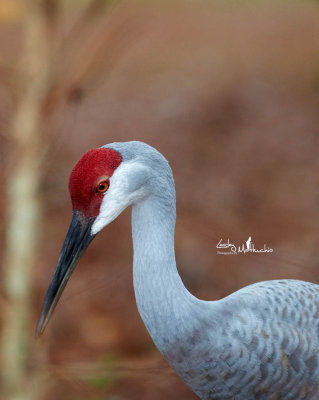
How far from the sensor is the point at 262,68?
21.1 ft

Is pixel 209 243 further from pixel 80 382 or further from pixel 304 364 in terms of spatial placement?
pixel 304 364

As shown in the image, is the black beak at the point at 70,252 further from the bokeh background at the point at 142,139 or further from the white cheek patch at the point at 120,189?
the bokeh background at the point at 142,139

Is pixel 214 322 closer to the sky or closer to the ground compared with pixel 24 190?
closer to the ground

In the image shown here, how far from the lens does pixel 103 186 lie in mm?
1246

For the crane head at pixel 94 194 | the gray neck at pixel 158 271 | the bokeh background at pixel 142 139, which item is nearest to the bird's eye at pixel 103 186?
the crane head at pixel 94 194

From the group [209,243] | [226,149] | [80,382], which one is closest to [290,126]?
[226,149]

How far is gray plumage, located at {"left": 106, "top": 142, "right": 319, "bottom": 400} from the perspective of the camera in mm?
1336

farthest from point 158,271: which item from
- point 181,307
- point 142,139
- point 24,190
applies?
point 142,139

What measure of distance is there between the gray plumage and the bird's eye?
0.06m

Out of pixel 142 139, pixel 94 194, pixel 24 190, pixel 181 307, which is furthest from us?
pixel 142 139

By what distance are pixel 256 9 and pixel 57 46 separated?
232 inches

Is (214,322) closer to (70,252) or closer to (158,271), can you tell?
(158,271)

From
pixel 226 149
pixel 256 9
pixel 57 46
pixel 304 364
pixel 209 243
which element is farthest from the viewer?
pixel 256 9

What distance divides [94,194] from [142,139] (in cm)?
382
